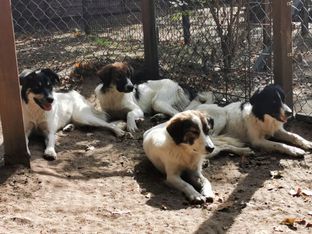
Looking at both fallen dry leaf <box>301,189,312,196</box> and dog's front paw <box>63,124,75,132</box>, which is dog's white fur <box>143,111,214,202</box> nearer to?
fallen dry leaf <box>301,189,312,196</box>

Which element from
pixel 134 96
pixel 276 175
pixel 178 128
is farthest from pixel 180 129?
pixel 134 96

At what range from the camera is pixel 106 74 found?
632 cm

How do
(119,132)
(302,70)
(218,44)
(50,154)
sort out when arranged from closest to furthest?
(50,154)
(119,132)
(218,44)
(302,70)

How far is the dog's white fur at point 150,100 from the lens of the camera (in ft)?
21.0

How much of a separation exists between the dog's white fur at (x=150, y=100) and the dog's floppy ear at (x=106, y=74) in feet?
0.31

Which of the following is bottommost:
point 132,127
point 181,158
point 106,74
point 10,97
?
point 132,127

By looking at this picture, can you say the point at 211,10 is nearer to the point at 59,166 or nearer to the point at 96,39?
the point at 96,39

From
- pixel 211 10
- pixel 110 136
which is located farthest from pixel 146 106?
pixel 211 10

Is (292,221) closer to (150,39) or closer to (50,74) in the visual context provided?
(50,74)

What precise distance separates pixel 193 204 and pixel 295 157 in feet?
4.95

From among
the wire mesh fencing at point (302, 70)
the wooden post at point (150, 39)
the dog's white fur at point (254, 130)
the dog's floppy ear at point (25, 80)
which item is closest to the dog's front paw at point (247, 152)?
the dog's white fur at point (254, 130)

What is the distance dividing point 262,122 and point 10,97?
2.58 meters

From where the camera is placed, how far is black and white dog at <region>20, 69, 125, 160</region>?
17.6 feet

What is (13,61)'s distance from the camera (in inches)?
166
